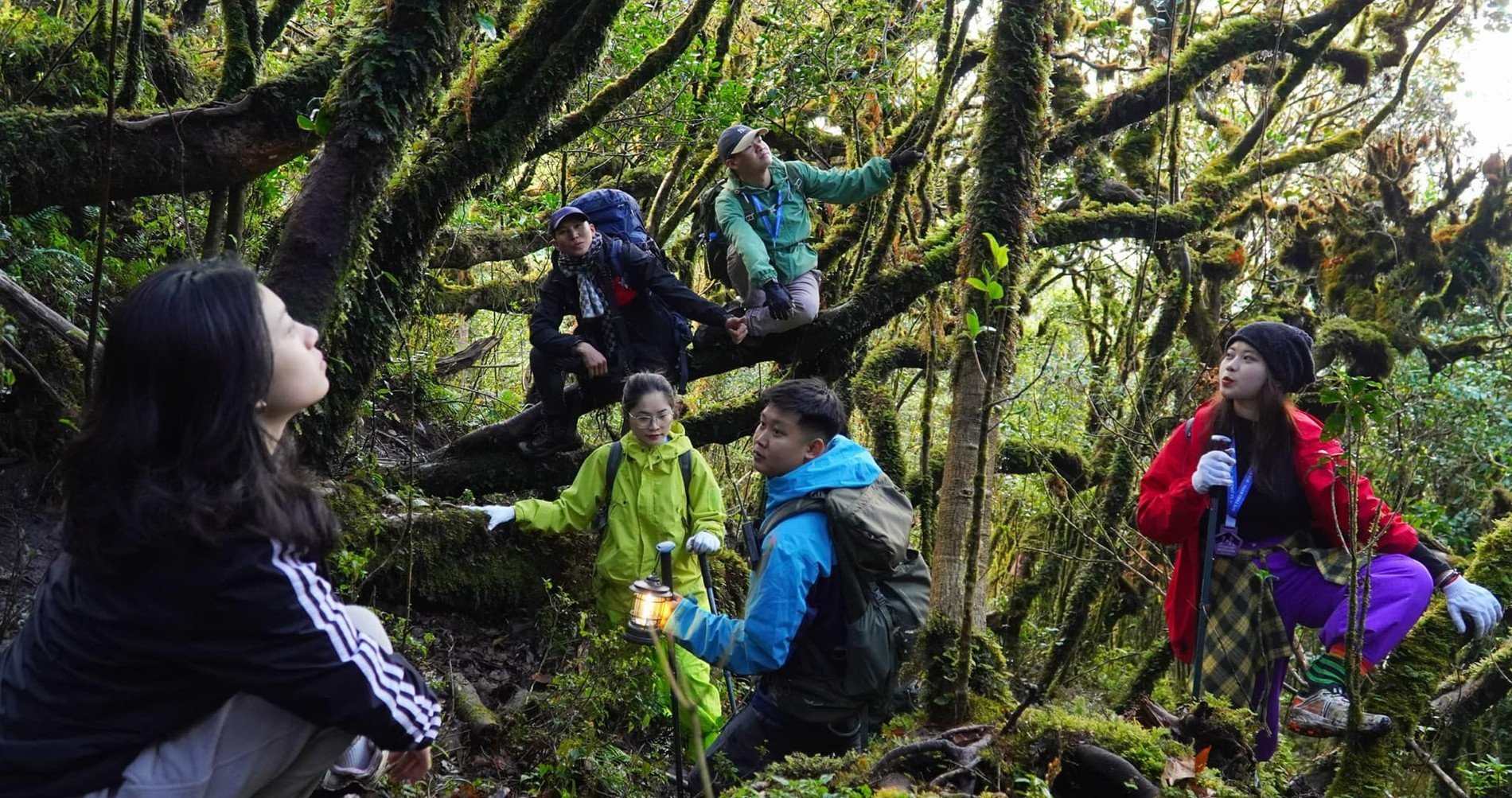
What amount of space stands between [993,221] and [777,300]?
6.79 ft

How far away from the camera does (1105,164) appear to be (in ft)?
30.1

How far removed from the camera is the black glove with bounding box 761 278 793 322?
648 centimetres

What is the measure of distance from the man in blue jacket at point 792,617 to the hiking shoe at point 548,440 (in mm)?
2908

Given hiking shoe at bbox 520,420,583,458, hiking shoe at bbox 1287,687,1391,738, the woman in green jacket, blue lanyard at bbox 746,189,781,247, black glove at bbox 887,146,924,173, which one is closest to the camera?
hiking shoe at bbox 1287,687,1391,738

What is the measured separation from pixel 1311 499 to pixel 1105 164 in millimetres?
5533

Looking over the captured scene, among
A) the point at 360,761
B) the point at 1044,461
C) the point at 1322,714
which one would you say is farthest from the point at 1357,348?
the point at 360,761

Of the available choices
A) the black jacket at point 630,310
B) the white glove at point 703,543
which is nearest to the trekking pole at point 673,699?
the white glove at point 703,543

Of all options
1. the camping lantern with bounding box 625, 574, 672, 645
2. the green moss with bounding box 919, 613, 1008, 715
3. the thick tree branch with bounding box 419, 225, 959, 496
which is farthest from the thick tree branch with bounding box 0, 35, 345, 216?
the green moss with bounding box 919, 613, 1008, 715

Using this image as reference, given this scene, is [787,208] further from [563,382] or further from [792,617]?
[792,617]

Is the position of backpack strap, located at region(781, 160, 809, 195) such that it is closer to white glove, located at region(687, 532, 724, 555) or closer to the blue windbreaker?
white glove, located at region(687, 532, 724, 555)

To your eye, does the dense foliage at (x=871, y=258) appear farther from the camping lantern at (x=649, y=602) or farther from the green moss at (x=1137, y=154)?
the camping lantern at (x=649, y=602)

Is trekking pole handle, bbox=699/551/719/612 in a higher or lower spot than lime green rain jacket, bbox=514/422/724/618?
lower

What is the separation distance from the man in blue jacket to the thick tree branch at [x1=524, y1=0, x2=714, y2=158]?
3918 millimetres

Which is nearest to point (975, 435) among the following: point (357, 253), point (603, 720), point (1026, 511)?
point (603, 720)
